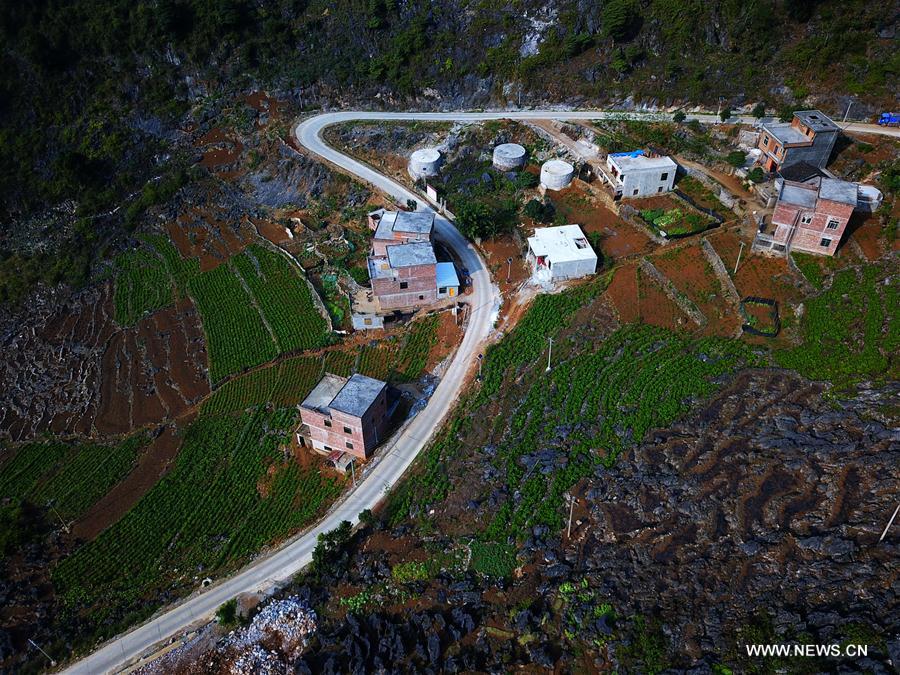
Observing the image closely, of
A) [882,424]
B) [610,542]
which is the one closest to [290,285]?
[610,542]

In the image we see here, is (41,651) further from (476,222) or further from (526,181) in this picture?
(526,181)

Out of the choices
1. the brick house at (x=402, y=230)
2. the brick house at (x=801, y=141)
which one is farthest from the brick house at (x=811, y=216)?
the brick house at (x=402, y=230)

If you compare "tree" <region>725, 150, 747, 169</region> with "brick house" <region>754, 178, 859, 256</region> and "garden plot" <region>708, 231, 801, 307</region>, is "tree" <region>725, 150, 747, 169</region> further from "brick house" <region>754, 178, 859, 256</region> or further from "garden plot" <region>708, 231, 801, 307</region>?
"garden plot" <region>708, 231, 801, 307</region>

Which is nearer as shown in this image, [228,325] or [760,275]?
[760,275]

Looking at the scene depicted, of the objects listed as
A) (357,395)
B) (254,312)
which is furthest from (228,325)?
(357,395)

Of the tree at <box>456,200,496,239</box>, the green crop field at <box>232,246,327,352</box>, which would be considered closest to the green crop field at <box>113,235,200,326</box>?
the green crop field at <box>232,246,327,352</box>

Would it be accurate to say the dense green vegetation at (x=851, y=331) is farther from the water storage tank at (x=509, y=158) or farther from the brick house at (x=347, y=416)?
the water storage tank at (x=509, y=158)

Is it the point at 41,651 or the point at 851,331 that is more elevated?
the point at 851,331
